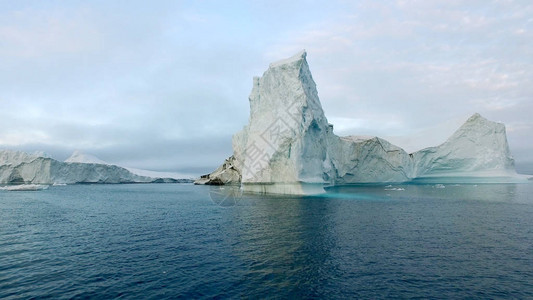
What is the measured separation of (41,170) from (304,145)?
82.6 metres

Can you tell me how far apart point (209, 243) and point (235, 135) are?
5170cm

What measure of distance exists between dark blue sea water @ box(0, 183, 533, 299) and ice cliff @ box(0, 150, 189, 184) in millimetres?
75906

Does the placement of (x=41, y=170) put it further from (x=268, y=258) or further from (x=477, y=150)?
(x=477, y=150)

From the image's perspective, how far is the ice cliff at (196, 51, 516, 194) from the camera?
38344 mm

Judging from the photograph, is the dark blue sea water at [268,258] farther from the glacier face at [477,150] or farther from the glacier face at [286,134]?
the glacier face at [477,150]

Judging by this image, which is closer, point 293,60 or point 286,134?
point 286,134

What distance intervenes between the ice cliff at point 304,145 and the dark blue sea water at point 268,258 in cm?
1808

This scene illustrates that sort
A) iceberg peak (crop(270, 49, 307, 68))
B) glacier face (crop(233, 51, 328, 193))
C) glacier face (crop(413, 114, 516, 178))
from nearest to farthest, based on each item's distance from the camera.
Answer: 1. glacier face (crop(233, 51, 328, 193))
2. iceberg peak (crop(270, 49, 307, 68))
3. glacier face (crop(413, 114, 516, 178))

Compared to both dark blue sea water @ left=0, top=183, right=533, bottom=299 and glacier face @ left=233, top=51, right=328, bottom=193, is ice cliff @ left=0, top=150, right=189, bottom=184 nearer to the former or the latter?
glacier face @ left=233, top=51, right=328, bottom=193

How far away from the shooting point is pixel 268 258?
38.8 ft

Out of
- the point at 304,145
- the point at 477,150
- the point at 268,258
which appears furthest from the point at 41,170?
the point at 477,150

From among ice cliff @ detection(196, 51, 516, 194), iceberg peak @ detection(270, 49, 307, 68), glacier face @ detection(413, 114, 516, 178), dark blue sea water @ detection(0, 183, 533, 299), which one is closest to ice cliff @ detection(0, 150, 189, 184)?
ice cliff @ detection(196, 51, 516, 194)

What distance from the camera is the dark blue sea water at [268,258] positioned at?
349 inches

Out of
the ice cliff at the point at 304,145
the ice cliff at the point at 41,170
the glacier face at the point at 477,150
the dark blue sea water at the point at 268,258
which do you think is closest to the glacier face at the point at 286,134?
the ice cliff at the point at 304,145
